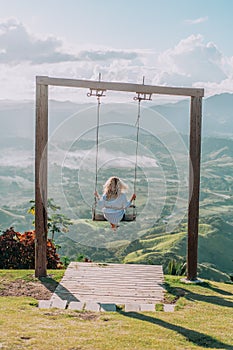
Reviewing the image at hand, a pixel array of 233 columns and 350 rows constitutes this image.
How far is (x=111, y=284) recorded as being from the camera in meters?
7.28

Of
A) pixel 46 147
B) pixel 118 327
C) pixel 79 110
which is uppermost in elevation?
pixel 79 110

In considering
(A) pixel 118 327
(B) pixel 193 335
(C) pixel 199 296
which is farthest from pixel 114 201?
(B) pixel 193 335

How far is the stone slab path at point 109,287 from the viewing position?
634cm

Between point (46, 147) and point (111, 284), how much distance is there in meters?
2.10

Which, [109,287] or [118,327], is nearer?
[118,327]

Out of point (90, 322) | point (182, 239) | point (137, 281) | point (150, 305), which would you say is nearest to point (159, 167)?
point (137, 281)

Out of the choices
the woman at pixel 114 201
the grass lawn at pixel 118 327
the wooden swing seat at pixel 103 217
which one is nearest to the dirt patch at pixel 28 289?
the grass lawn at pixel 118 327

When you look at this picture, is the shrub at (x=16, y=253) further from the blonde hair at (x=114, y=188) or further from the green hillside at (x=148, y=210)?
the blonde hair at (x=114, y=188)

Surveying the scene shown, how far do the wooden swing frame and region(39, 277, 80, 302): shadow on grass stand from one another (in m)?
0.21

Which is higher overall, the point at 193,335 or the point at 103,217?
the point at 103,217

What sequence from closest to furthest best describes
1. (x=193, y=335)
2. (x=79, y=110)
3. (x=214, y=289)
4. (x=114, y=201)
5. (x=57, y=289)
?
(x=193, y=335), (x=57, y=289), (x=114, y=201), (x=214, y=289), (x=79, y=110)

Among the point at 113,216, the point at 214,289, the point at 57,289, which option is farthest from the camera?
the point at 214,289

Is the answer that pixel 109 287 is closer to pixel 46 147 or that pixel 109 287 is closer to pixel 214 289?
pixel 214 289

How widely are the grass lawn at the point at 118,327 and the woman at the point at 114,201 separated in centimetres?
128
